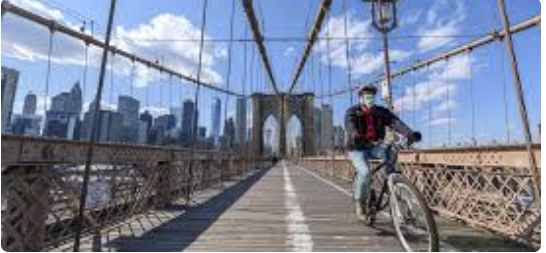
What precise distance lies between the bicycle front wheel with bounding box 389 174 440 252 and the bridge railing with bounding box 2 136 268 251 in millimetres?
3103

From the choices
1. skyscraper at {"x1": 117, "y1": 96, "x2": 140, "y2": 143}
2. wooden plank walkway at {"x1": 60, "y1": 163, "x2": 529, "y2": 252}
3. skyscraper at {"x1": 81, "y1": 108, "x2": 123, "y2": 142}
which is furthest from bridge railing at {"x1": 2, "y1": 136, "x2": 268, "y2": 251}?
skyscraper at {"x1": 117, "y1": 96, "x2": 140, "y2": 143}

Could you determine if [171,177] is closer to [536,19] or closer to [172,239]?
[172,239]

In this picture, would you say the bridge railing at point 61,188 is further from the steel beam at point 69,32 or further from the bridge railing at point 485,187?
the bridge railing at point 485,187

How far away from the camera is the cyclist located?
4.96 m

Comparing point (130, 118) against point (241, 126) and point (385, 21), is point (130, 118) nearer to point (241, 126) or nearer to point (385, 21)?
point (385, 21)

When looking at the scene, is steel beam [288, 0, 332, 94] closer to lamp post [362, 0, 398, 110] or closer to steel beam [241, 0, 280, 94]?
steel beam [241, 0, 280, 94]

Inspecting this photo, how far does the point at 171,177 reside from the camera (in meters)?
8.24

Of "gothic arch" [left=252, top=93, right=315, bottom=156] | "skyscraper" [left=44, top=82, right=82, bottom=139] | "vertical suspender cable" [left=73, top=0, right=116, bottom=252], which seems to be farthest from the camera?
"gothic arch" [left=252, top=93, right=315, bottom=156]

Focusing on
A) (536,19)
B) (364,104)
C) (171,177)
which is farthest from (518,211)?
(536,19)

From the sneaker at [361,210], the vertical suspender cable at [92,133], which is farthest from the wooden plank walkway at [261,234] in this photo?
the vertical suspender cable at [92,133]

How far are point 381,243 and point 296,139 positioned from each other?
79786 millimetres

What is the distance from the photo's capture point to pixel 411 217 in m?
4.20

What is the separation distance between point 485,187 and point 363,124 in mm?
1917

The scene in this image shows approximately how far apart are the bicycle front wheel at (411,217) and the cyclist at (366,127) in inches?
21.3
